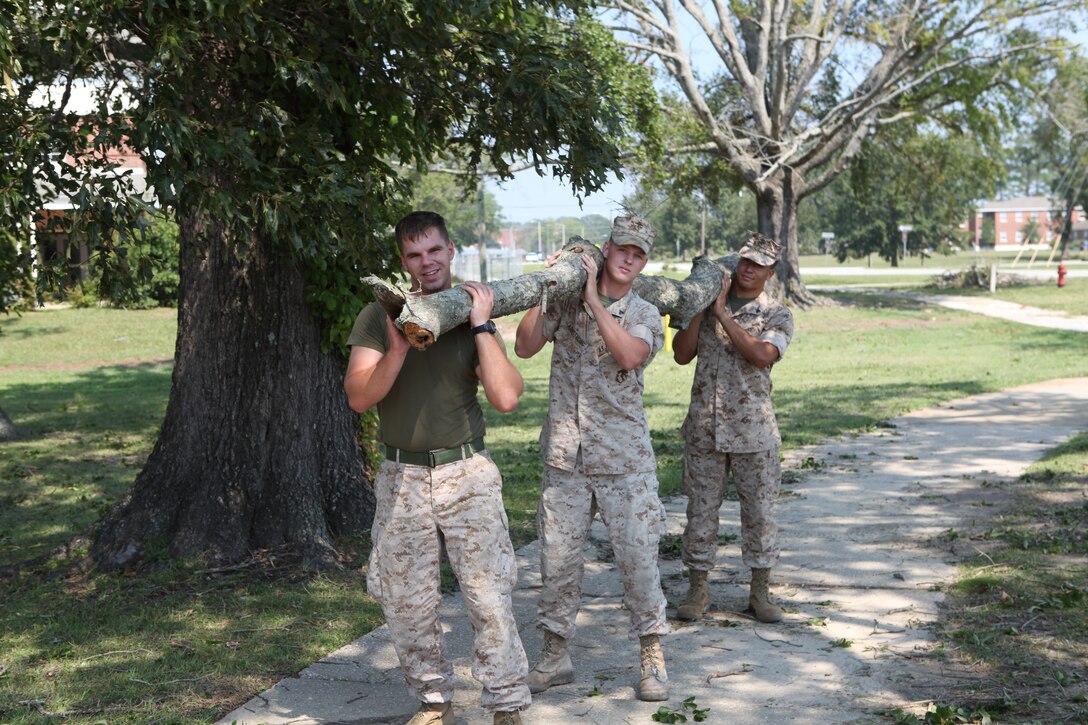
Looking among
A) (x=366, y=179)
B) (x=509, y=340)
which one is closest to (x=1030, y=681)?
(x=366, y=179)

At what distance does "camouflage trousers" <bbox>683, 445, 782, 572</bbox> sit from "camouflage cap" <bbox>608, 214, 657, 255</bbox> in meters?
1.47

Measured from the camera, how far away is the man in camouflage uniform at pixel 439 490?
175 inches

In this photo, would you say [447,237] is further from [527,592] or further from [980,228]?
[980,228]

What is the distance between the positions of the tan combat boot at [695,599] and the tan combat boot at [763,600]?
0.83 feet

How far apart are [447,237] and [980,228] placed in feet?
438

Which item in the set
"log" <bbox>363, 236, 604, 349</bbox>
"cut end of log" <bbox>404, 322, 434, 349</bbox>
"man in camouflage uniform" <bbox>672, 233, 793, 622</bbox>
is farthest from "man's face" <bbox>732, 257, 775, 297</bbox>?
"cut end of log" <bbox>404, 322, 434, 349</bbox>

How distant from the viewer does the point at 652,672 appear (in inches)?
203

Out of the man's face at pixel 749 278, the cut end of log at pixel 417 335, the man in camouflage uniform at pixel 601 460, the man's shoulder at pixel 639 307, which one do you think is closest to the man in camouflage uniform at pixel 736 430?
the man's face at pixel 749 278

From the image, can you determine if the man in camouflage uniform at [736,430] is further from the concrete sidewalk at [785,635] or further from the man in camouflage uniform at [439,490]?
the man in camouflage uniform at [439,490]

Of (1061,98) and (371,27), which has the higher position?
(1061,98)

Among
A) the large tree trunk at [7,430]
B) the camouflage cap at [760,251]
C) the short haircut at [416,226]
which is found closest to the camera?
the short haircut at [416,226]

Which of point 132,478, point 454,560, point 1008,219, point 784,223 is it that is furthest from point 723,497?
point 1008,219

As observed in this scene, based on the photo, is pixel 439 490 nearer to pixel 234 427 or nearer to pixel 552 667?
pixel 552 667

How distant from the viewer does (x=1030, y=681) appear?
17.3 ft
